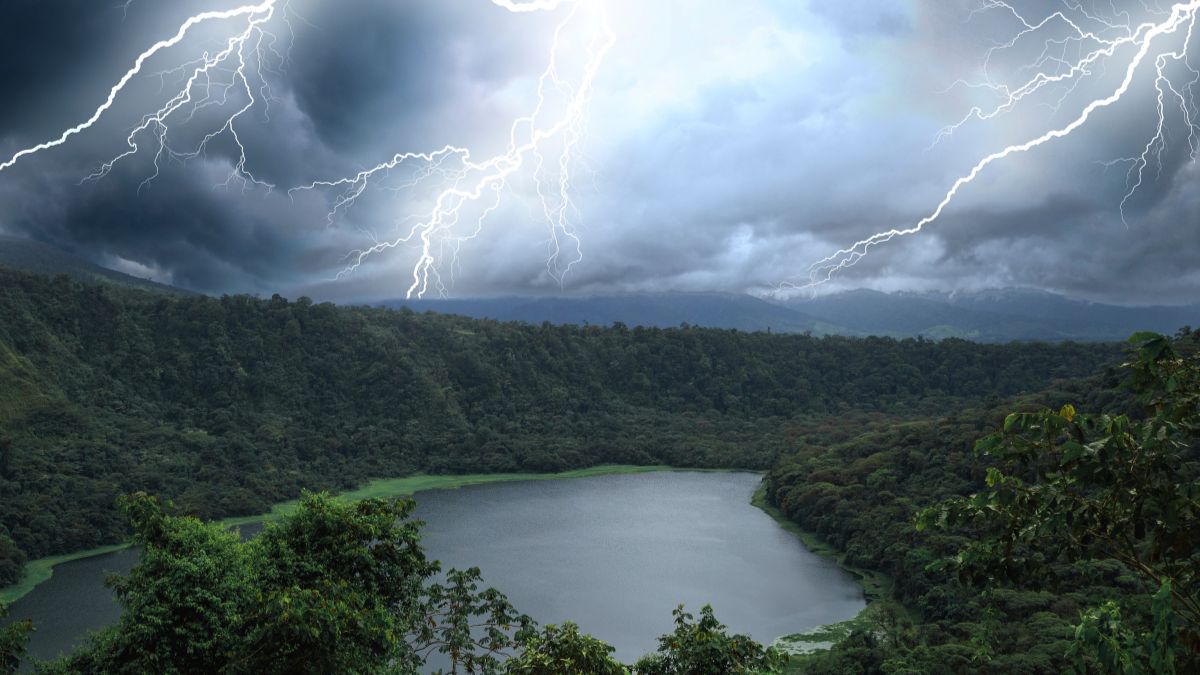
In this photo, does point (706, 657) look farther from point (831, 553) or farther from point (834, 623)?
point (831, 553)

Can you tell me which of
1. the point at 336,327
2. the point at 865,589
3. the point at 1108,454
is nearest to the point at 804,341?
the point at 336,327

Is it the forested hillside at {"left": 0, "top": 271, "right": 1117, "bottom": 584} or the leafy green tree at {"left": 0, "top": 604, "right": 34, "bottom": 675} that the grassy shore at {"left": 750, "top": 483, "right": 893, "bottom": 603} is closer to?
the forested hillside at {"left": 0, "top": 271, "right": 1117, "bottom": 584}

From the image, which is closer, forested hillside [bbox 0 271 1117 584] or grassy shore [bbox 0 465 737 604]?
grassy shore [bbox 0 465 737 604]

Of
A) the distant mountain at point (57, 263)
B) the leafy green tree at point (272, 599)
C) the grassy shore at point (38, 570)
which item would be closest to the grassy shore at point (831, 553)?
the leafy green tree at point (272, 599)

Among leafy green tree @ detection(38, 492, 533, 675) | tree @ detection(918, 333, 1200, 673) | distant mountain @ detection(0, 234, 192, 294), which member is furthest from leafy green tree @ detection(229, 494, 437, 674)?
distant mountain @ detection(0, 234, 192, 294)

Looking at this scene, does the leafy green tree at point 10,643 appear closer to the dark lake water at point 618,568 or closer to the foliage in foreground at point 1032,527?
the dark lake water at point 618,568
